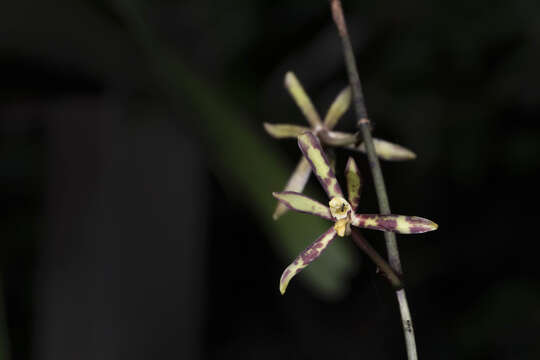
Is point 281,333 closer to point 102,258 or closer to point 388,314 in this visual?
point 388,314

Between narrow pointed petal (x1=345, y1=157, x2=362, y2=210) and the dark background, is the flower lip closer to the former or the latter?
narrow pointed petal (x1=345, y1=157, x2=362, y2=210)

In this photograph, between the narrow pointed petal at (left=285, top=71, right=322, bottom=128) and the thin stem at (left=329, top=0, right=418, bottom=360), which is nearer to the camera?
the thin stem at (left=329, top=0, right=418, bottom=360)

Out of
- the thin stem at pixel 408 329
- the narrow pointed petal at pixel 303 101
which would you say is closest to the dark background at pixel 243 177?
the narrow pointed petal at pixel 303 101

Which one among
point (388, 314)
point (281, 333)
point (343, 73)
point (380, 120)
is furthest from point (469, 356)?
point (343, 73)

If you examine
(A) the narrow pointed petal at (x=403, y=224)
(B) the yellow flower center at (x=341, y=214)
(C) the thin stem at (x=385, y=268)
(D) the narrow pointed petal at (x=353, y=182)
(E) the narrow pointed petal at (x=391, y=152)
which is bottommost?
(C) the thin stem at (x=385, y=268)

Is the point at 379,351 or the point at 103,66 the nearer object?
the point at 103,66

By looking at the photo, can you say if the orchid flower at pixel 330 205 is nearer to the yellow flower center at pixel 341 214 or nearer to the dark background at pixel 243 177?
the yellow flower center at pixel 341 214

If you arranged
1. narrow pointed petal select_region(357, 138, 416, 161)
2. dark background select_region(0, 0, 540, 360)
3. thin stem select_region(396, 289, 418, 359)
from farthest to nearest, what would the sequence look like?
dark background select_region(0, 0, 540, 360)
narrow pointed petal select_region(357, 138, 416, 161)
thin stem select_region(396, 289, 418, 359)

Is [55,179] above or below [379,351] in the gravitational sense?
above

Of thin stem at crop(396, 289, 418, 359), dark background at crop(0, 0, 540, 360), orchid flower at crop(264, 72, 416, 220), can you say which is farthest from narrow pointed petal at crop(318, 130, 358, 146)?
dark background at crop(0, 0, 540, 360)
